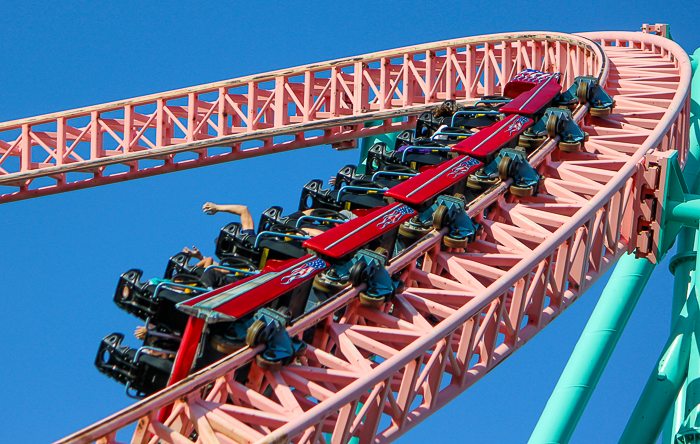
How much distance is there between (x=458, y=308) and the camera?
948cm

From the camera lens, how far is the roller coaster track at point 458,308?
7738 millimetres

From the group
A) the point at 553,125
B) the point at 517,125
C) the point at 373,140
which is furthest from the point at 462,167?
the point at 373,140

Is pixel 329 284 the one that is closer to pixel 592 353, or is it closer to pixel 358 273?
pixel 358 273

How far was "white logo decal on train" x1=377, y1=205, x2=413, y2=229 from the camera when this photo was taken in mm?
9789

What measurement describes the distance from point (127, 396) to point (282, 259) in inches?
87.7

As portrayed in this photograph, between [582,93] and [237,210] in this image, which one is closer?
[237,210]

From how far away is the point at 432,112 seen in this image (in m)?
14.1

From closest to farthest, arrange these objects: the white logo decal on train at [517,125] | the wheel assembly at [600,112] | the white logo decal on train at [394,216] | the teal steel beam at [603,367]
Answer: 1. the white logo decal on train at [394,216]
2. the teal steel beam at [603,367]
3. the white logo decal on train at [517,125]
4. the wheel assembly at [600,112]

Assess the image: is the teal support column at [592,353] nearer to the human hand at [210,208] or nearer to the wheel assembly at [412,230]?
the wheel assembly at [412,230]

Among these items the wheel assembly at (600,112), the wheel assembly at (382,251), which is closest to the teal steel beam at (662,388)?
the wheel assembly at (600,112)

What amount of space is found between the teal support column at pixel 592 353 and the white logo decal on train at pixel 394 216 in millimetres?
2688

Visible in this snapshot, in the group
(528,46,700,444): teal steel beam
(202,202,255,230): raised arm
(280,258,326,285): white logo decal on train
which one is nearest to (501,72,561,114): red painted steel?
(528,46,700,444): teal steel beam

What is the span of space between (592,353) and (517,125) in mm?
2652

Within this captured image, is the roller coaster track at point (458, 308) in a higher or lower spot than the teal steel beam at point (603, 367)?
higher
